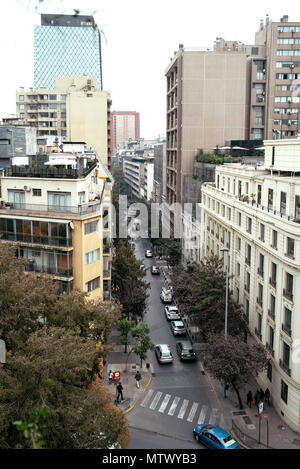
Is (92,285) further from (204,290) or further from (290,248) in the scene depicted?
(290,248)

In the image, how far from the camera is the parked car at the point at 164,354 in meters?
30.2

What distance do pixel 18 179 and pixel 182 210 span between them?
109 ft

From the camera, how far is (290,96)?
6322 cm

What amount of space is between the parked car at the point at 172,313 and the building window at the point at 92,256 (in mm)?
13205

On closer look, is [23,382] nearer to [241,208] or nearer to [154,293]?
[241,208]

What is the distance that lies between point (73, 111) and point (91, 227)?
175 ft

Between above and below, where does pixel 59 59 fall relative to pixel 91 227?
above

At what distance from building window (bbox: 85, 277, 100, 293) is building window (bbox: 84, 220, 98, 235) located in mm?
3158

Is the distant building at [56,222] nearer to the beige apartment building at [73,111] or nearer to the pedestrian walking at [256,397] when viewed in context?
the pedestrian walking at [256,397]

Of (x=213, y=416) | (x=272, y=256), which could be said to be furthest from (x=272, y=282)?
(x=213, y=416)

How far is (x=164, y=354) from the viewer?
3038 centimetres

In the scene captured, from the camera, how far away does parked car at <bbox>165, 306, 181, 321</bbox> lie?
128ft

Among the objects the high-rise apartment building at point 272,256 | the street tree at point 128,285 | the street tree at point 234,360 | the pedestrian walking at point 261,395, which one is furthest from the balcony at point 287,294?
the street tree at point 128,285

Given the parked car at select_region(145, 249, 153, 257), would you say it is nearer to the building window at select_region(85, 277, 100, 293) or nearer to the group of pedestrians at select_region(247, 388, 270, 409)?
the building window at select_region(85, 277, 100, 293)
